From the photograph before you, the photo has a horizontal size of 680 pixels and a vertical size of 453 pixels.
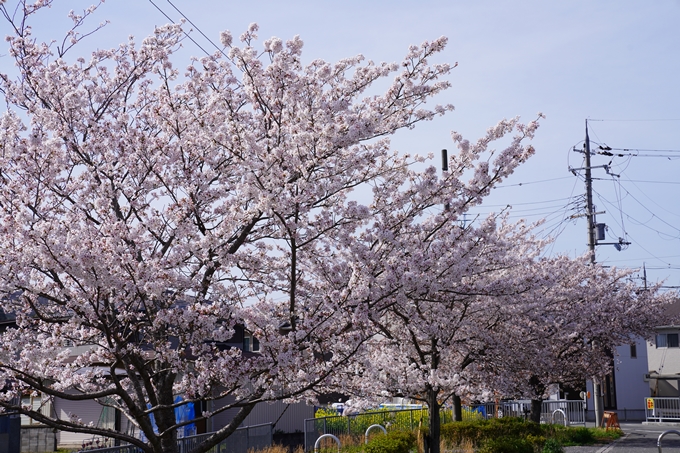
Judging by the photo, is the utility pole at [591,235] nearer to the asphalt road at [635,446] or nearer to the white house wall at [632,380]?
the asphalt road at [635,446]

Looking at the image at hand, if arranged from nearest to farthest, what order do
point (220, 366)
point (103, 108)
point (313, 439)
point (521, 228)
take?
1. point (220, 366)
2. point (103, 108)
3. point (313, 439)
4. point (521, 228)

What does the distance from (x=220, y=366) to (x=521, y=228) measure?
48.1 ft

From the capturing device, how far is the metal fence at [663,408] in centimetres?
3894

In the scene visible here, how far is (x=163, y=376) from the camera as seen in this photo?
891cm

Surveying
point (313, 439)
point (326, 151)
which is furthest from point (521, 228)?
point (326, 151)

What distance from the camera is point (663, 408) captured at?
39.7 m

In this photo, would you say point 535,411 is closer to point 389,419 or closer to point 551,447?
point 389,419

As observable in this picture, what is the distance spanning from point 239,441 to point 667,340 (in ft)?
134

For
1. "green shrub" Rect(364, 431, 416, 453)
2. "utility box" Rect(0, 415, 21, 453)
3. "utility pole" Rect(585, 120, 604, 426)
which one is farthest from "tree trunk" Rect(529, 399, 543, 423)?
"utility box" Rect(0, 415, 21, 453)

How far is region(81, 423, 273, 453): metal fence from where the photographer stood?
12.3 m

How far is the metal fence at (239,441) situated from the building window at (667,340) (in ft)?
126

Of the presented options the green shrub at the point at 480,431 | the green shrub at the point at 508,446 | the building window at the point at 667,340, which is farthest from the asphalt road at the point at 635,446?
the building window at the point at 667,340

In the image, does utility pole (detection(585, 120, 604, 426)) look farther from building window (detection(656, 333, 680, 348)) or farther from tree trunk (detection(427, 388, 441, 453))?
building window (detection(656, 333, 680, 348))

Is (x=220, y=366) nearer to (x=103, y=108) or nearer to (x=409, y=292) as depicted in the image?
(x=409, y=292)
